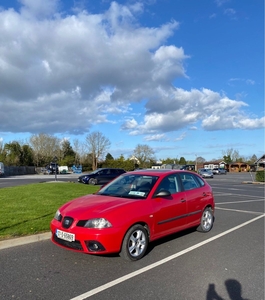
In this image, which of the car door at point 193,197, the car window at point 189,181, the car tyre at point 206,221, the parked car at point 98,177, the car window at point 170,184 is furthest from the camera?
the parked car at point 98,177

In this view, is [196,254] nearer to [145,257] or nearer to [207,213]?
[145,257]

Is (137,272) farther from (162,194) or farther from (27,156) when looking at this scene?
(27,156)

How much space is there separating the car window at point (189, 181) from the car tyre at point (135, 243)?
1830 mm

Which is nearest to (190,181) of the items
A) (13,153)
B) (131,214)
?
(131,214)

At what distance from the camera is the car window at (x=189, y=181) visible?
6.56 metres

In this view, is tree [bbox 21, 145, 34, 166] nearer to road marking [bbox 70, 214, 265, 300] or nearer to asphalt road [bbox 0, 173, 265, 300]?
asphalt road [bbox 0, 173, 265, 300]

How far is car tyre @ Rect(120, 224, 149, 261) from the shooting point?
4.74 meters

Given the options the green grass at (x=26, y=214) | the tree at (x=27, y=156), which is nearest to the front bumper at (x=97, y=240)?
the green grass at (x=26, y=214)

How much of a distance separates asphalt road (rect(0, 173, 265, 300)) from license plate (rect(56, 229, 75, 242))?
1.25 feet

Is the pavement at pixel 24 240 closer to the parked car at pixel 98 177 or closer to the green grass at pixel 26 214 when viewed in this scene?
the green grass at pixel 26 214

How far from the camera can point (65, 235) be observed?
473 centimetres

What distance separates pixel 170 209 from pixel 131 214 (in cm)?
114

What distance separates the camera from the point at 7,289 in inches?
147

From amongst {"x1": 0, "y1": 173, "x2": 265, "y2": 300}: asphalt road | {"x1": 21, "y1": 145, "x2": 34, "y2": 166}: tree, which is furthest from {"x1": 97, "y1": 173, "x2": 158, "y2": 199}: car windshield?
{"x1": 21, "y1": 145, "x2": 34, "y2": 166}: tree
